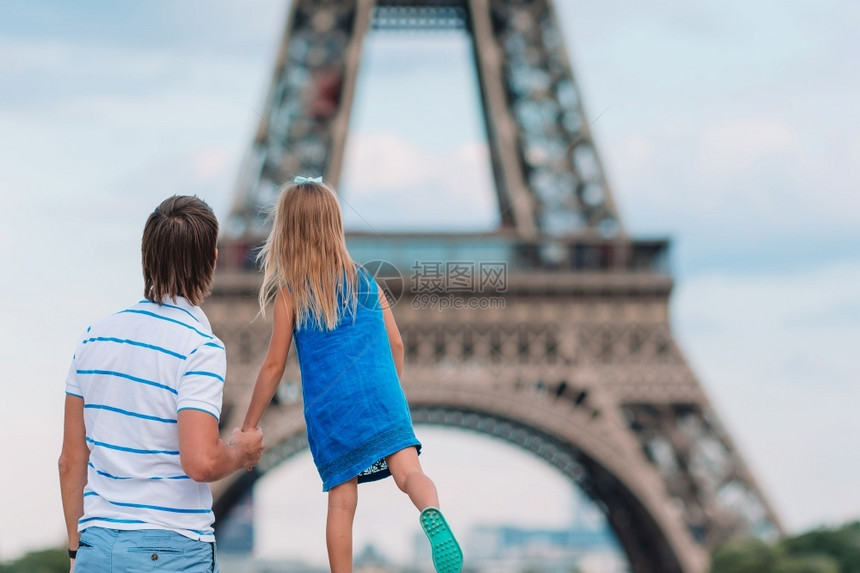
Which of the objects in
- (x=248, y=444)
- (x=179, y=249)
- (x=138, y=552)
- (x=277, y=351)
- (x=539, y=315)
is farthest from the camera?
(x=539, y=315)

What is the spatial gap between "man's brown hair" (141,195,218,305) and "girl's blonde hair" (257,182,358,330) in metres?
0.78

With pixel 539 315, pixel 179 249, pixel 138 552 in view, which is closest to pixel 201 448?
pixel 138 552

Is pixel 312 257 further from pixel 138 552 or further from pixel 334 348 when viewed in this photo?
pixel 138 552

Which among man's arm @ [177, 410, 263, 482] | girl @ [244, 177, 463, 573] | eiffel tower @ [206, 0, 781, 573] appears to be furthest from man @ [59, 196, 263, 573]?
eiffel tower @ [206, 0, 781, 573]

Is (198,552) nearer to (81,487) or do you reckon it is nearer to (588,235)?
(81,487)

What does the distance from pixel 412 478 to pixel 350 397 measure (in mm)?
356

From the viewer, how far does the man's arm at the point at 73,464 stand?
4.17m

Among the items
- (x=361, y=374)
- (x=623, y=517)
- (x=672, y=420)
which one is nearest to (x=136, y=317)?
(x=361, y=374)

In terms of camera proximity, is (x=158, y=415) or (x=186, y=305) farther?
(x=186, y=305)

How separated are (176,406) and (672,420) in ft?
73.1

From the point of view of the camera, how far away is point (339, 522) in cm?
507

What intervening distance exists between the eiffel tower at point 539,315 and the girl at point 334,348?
17.8 metres

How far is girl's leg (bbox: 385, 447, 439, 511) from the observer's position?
481 cm

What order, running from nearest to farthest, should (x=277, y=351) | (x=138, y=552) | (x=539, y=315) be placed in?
(x=138, y=552) < (x=277, y=351) < (x=539, y=315)
